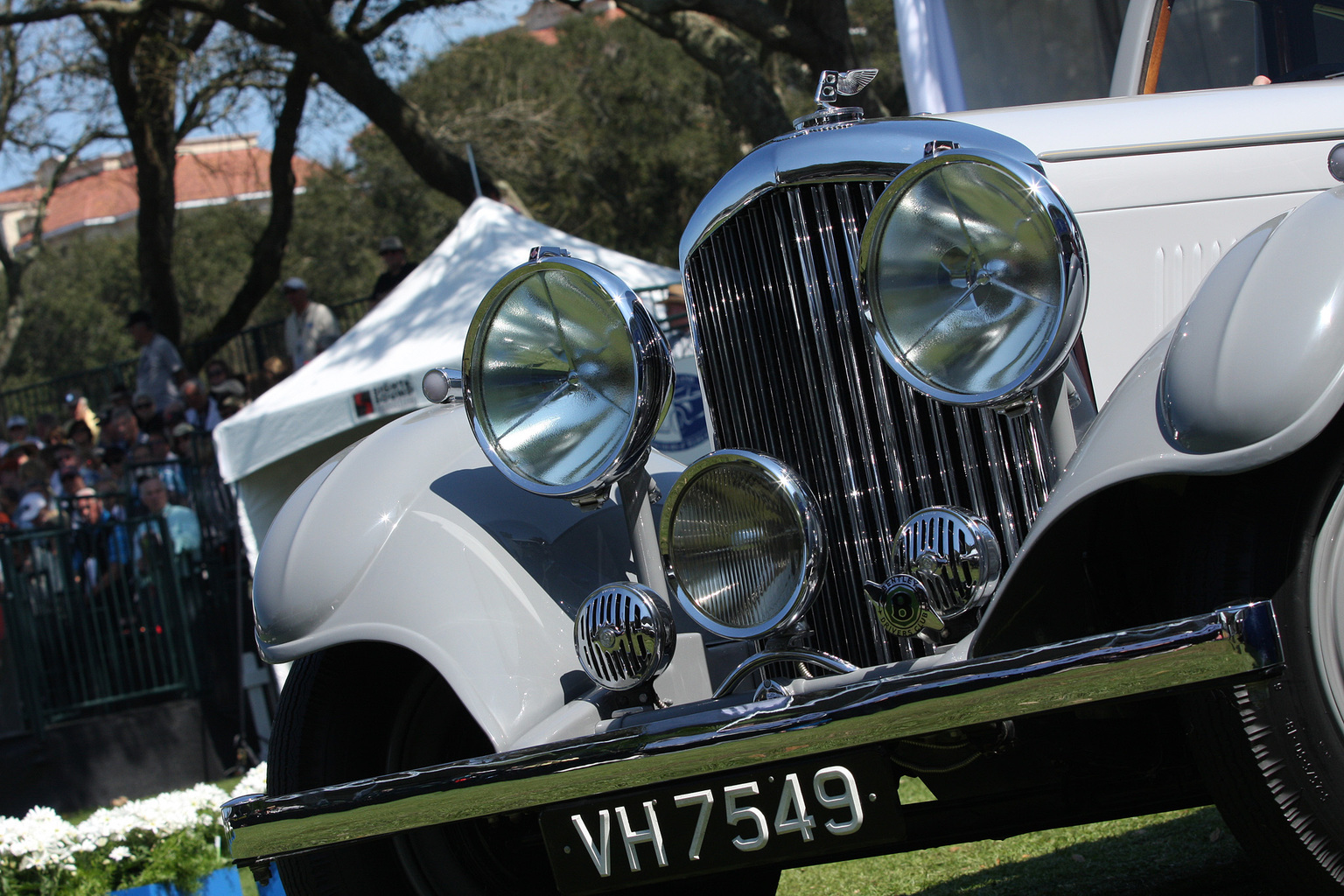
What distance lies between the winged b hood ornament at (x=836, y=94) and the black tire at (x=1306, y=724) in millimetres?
1134

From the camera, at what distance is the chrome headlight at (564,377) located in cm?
221

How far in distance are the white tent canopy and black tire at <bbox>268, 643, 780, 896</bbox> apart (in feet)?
14.9

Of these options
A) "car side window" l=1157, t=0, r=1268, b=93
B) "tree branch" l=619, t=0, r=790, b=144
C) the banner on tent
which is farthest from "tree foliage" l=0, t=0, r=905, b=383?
"car side window" l=1157, t=0, r=1268, b=93

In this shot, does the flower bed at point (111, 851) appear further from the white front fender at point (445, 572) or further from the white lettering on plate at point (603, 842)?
the white lettering on plate at point (603, 842)

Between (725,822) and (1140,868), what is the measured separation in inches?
71.2

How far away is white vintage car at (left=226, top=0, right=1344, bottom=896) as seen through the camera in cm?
166

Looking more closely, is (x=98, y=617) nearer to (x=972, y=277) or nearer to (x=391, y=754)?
(x=391, y=754)

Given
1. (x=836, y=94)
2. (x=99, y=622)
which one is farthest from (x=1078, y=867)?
(x=99, y=622)

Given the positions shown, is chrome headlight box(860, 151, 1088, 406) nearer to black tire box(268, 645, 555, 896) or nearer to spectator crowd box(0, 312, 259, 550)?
black tire box(268, 645, 555, 896)

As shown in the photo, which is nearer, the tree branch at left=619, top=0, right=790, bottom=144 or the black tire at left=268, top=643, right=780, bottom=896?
the black tire at left=268, top=643, right=780, bottom=896

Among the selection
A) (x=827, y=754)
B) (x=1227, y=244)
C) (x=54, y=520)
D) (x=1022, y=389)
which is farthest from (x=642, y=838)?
(x=54, y=520)

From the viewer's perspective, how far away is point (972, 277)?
1956mm

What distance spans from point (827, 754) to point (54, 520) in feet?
26.7

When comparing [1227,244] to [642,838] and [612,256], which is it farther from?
[612,256]
